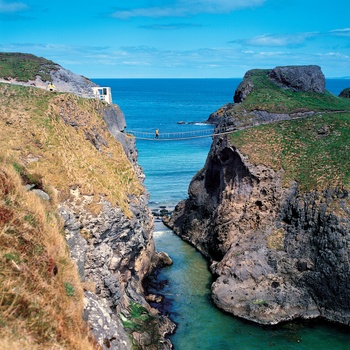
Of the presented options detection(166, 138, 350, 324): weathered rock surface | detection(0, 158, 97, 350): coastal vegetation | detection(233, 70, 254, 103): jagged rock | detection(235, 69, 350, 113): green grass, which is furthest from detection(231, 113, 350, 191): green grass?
detection(0, 158, 97, 350): coastal vegetation

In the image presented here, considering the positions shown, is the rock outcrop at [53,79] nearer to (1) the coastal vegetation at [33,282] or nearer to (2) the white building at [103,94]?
(2) the white building at [103,94]

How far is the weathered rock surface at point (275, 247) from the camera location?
39375 mm

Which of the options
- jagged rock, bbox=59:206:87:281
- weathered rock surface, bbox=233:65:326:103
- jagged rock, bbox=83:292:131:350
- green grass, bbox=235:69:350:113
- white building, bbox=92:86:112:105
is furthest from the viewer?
weathered rock surface, bbox=233:65:326:103

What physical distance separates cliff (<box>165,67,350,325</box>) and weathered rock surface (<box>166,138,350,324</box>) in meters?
0.09

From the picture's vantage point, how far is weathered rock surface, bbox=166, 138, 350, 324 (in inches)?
1550

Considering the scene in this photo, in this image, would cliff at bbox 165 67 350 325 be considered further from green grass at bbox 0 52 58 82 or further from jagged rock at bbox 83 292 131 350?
green grass at bbox 0 52 58 82

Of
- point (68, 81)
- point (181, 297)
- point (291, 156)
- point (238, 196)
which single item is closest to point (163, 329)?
point (181, 297)

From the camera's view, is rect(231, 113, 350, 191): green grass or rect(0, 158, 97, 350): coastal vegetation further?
rect(231, 113, 350, 191): green grass

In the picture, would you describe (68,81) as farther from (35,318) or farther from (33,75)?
(35,318)

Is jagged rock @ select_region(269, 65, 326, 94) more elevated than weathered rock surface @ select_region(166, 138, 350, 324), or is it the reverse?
jagged rock @ select_region(269, 65, 326, 94)

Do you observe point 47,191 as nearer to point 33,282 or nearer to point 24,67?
point 33,282

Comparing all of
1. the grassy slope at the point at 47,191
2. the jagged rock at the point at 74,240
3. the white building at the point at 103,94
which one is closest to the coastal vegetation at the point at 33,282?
the grassy slope at the point at 47,191

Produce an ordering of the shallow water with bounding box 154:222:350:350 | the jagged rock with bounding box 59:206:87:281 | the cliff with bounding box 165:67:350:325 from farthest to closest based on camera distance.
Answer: the cliff with bounding box 165:67:350:325, the shallow water with bounding box 154:222:350:350, the jagged rock with bounding box 59:206:87:281

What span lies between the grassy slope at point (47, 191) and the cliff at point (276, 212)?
13.8m
